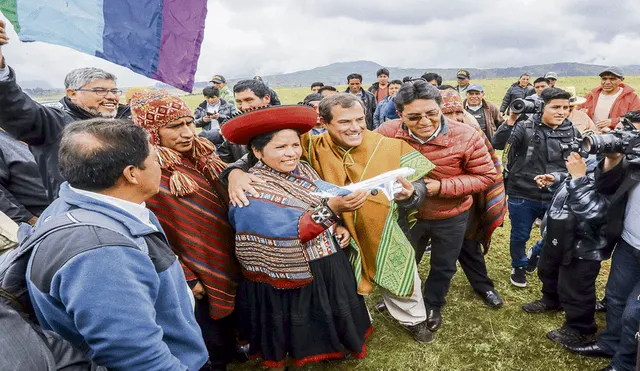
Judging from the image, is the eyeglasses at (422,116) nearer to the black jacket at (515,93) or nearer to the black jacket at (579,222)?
the black jacket at (579,222)

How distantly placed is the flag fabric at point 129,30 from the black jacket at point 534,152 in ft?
10.5

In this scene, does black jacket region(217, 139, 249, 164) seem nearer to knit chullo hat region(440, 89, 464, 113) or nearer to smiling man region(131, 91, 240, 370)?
smiling man region(131, 91, 240, 370)

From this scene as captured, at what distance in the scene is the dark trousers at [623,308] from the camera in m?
2.39

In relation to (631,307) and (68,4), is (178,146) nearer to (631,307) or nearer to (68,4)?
(68,4)

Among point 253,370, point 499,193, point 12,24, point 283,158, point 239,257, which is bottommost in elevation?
point 253,370

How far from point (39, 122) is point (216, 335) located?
6.27 feet

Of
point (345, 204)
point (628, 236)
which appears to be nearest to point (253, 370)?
point (345, 204)

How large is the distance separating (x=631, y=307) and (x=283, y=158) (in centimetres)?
244

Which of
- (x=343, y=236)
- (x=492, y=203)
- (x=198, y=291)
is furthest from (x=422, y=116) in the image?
(x=198, y=291)

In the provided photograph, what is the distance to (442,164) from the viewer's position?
2.93 meters

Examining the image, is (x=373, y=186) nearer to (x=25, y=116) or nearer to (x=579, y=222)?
(x=579, y=222)

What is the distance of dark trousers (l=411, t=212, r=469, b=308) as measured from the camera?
3.13 m

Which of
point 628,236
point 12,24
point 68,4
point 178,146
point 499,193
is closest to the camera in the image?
point 12,24

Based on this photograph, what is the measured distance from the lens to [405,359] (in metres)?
3.05
